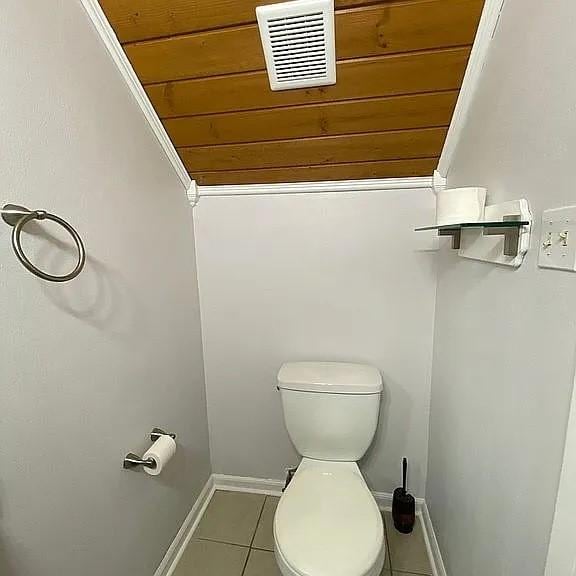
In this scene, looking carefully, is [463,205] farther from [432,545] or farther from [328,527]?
[432,545]

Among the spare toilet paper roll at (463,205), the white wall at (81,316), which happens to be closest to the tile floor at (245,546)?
the white wall at (81,316)

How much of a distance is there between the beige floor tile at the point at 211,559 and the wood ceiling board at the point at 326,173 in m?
1.56

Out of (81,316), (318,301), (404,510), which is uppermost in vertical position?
(81,316)

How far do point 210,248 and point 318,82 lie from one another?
0.85 meters

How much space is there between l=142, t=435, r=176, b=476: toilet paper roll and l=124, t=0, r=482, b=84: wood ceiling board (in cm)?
118

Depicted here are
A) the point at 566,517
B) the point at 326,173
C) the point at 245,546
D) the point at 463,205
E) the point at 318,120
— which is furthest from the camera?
the point at 245,546

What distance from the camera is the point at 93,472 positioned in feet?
3.62

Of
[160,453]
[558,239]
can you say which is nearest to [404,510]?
[160,453]

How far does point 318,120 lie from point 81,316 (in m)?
0.96

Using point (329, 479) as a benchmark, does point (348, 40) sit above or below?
above

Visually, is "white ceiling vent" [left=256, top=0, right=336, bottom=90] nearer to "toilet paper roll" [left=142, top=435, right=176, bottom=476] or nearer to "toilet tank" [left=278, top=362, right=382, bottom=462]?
"toilet tank" [left=278, top=362, right=382, bottom=462]

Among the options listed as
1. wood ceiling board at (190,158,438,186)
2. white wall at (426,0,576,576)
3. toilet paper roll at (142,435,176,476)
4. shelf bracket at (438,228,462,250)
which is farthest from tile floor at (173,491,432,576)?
wood ceiling board at (190,158,438,186)

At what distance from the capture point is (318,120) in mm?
1284

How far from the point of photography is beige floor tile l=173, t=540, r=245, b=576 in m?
1.53
